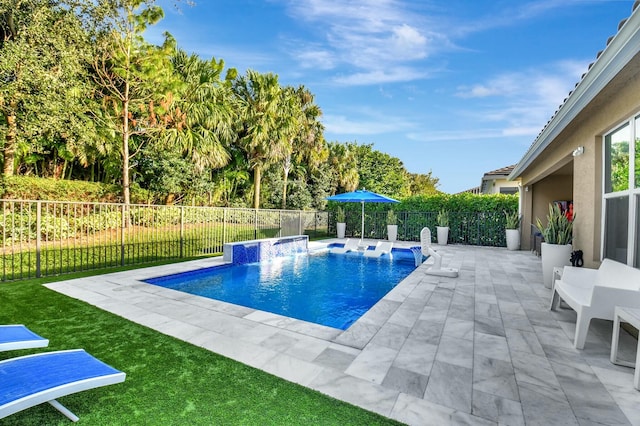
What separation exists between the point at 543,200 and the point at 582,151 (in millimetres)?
7817

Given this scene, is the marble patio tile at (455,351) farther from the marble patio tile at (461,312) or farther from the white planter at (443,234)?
the white planter at (443,234)

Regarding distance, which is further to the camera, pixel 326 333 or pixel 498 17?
pixel 498 17

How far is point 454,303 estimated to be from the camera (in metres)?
5.38

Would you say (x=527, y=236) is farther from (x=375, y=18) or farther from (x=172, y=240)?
(x=172, y=240)

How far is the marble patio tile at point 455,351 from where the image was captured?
327 centimetres

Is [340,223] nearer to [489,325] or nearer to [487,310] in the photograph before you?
[487,310]

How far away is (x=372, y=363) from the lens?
10.5 feet

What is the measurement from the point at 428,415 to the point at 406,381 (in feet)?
1.56

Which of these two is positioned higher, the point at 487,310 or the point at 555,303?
the point at 555,303

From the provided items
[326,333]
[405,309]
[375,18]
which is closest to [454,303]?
[405,309]

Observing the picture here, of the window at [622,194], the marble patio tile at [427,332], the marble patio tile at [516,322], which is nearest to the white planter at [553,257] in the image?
the window at [622,194]

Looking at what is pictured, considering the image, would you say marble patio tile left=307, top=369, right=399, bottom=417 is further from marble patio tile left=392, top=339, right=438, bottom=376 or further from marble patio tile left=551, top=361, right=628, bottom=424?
marble patio tile left=551, top=361, right=628, bottom=424

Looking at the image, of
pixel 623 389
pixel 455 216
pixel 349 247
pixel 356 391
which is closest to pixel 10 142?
pixel 349 247

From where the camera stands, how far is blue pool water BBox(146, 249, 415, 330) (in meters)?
5.92
